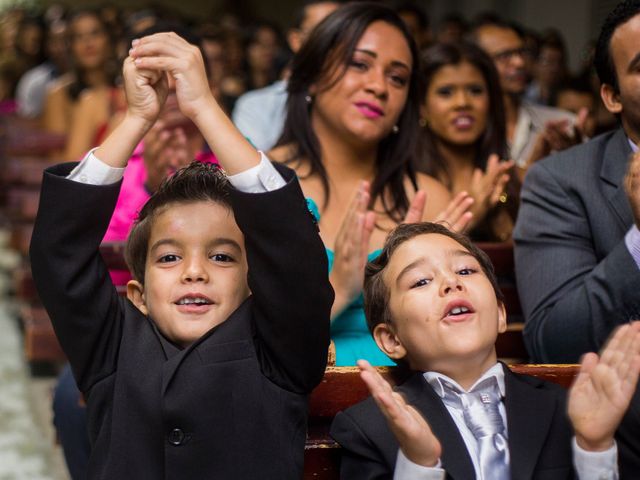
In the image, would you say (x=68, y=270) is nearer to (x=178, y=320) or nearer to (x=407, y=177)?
(x=178, y=320)

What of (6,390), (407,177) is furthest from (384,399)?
(6,390)

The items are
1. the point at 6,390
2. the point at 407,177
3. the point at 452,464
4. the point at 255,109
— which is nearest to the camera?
the point at 452,464

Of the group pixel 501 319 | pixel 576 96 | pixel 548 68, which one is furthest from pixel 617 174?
pixel 548 68

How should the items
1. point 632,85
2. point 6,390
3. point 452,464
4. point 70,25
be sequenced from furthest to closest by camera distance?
1. point 70,25
2. point 6,390
3. point 632,85
4. point 452,464

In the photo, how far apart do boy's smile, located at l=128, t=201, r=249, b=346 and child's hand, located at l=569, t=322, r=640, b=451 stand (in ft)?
2.47

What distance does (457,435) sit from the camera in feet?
7.25

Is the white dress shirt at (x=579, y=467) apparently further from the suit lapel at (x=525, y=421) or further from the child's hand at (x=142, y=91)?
the child's hand at (x=142, y=91)

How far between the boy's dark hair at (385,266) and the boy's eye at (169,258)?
43 cm

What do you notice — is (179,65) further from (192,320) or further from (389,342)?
(389,342)

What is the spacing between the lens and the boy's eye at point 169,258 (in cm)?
242

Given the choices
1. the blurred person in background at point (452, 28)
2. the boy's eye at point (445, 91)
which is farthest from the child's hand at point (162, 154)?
the blurred person in background at point (452, 28)

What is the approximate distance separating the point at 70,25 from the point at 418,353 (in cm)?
574

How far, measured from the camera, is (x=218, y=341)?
7.61 ft

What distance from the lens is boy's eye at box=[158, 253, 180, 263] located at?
2424mm
